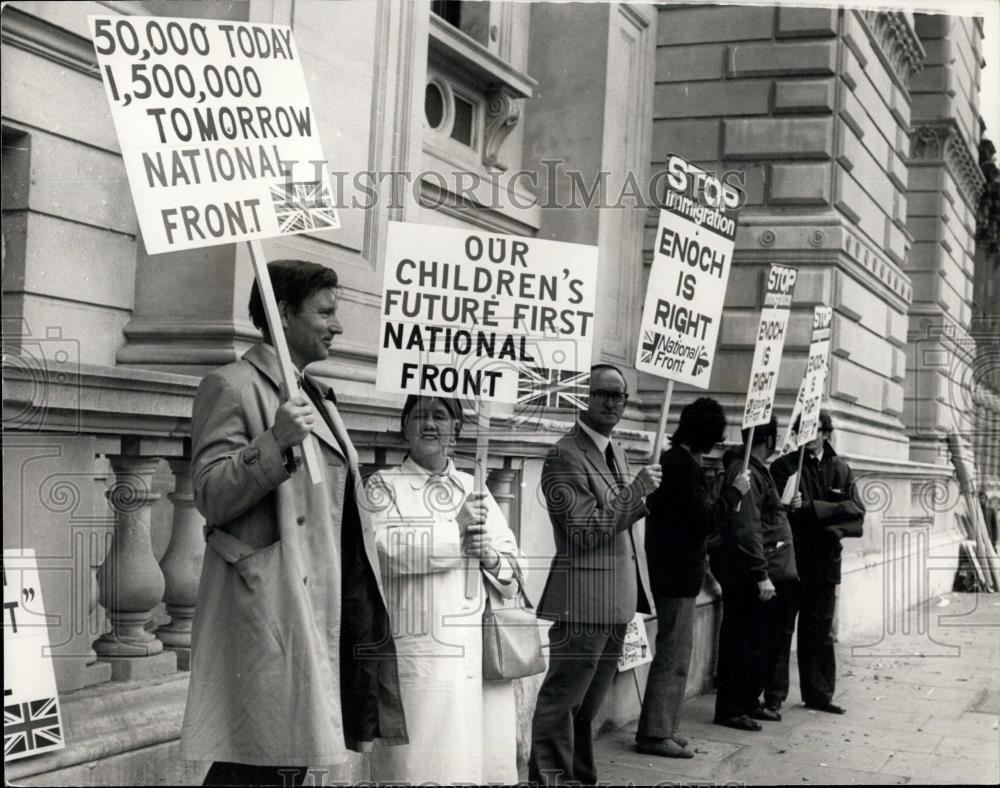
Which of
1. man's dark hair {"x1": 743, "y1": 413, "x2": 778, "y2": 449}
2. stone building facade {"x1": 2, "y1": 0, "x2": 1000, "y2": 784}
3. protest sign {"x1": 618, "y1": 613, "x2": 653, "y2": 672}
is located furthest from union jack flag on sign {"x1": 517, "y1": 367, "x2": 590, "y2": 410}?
protest sign {"x1": 618, "y1": 613, "x2": 653, "y2": 672}

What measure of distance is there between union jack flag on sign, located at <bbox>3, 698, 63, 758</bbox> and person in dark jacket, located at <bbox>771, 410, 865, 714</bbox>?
5294 mm

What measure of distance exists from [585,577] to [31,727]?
254 centimetres

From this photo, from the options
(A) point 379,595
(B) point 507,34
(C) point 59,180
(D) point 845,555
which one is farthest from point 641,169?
(A) point 379,595

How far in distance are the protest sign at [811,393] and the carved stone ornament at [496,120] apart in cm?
314

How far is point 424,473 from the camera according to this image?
4.49 metres

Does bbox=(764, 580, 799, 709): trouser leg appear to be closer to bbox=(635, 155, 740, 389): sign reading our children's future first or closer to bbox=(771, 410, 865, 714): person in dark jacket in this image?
bbox=(771, 410, 865, 714): person in dark jacket

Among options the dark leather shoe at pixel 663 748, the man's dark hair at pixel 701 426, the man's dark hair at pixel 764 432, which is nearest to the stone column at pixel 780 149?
the man's dark hair at pixel 764 432

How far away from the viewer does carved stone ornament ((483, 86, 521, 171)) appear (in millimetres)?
10023

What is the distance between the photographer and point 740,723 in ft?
24.4

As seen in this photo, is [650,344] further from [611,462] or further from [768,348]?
[768,348]

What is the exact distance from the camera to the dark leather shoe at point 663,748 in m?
6.53

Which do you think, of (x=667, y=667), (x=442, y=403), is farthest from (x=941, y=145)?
(x=442, y=403)

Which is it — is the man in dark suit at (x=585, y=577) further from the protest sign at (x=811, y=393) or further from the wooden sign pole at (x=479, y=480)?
the protest sign at (x=811, y=393)

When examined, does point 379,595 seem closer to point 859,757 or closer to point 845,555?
point 859,757
